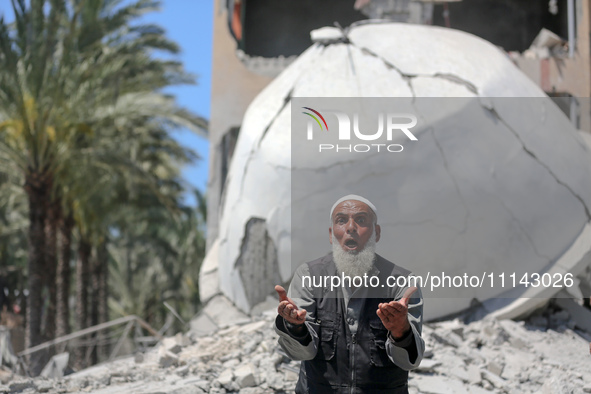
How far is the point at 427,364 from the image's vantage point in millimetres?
5461

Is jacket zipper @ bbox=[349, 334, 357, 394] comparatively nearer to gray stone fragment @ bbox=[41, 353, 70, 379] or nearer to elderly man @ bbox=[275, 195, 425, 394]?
elderly man @ bbox=[275, 195, 425, 394]

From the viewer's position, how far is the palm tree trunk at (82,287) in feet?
43.0

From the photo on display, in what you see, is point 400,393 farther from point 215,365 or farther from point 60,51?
point 60,51

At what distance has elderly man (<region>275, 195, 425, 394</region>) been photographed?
338cm

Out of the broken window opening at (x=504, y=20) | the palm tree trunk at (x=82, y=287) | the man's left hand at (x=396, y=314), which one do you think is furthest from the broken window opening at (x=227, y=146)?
the man's left hand at (x=396, y=314)

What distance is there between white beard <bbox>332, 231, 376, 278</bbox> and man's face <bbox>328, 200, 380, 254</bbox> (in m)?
0.02

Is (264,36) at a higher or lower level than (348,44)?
higher

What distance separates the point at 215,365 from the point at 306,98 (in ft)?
8.19

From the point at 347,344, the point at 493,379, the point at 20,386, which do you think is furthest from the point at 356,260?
the point at 20,386

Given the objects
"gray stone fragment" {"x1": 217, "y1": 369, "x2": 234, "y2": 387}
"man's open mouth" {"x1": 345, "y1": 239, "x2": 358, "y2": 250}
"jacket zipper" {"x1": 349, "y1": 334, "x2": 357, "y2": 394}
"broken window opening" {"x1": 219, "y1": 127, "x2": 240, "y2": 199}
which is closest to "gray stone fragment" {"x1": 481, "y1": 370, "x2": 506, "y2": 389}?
"gray stone fragment" {"x1": 217, "y1": 369, "x2": 234, "y2": 387}

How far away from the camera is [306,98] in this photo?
632 centimetres

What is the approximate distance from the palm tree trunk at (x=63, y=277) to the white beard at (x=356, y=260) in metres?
9.24

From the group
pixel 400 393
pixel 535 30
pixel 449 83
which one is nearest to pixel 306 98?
pixel 449 83

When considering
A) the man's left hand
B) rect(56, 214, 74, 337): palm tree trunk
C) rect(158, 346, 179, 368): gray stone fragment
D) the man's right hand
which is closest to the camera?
the man's left hand
